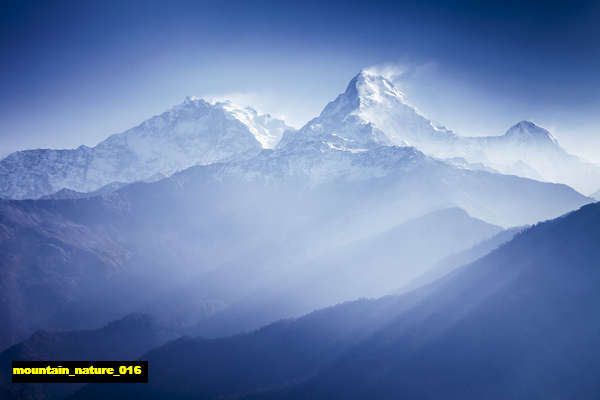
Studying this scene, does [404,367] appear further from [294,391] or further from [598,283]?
[598,283]

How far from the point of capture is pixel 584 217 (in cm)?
19912

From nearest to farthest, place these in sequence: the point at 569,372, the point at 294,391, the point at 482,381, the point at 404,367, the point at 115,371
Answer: the point at 115,371, the point at 569,372, the point at 482,381, the point at 404,367, the point at 294,391

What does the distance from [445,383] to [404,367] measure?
62.3 feet

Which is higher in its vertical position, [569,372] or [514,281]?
[514,281]

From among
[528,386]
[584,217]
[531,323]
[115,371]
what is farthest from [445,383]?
[115,371]

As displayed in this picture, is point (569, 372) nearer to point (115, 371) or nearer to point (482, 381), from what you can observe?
point (482, 381)

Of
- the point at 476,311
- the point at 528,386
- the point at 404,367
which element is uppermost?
the point at 476,311

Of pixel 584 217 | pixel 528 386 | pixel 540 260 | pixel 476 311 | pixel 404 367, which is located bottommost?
pixel 528 386

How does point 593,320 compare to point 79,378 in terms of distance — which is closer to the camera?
point 79,378

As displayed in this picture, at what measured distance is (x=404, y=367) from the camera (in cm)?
18212

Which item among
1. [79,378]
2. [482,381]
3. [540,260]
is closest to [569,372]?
[482,381]

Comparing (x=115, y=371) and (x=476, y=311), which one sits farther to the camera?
(x=476, y=311)

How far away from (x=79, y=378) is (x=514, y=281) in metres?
173

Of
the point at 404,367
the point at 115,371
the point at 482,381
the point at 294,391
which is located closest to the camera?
the point at 115,371
